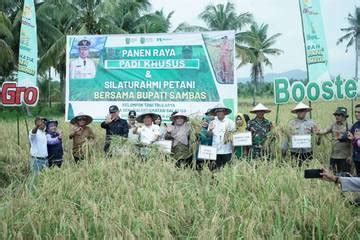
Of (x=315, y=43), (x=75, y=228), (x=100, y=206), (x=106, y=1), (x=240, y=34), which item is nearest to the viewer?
(x=75, y=228)

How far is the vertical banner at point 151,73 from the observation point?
8297 millimetres

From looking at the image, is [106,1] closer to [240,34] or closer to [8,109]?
[240,34]

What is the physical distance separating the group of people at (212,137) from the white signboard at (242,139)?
0.09m

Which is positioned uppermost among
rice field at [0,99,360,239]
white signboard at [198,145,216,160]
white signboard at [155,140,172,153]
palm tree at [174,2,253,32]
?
palm tree at [174,2,253,32]

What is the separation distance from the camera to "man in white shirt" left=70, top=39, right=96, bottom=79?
29.2ft

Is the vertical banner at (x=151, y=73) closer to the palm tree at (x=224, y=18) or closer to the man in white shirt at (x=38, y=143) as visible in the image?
the man in white shirt at (x=38, y=143)

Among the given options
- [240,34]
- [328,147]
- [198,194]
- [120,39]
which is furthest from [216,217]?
[240,34]

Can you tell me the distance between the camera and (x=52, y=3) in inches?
824

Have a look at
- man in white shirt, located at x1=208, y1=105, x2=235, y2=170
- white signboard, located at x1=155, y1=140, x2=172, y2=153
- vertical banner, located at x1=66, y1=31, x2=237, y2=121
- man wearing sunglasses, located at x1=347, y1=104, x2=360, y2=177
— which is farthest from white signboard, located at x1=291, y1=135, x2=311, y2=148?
vertical banner, located at x1=66, y1=31, x2=237, y2=121

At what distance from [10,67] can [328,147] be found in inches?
865

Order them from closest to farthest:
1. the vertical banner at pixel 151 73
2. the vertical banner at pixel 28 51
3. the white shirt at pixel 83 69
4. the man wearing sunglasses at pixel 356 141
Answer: the man wearing sunglasses at pixel 356 141
the vertical banner at pixel 151 73
the vertical banner at pixel 28 51
the white shirt at pixel 83 69

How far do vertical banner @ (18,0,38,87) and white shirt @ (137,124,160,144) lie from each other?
3.46 metres

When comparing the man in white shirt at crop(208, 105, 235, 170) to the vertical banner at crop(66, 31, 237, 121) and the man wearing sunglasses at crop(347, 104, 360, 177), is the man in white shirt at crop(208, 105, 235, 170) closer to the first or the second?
the man wearing sunglasses at crop(347, 104, 360, 177)

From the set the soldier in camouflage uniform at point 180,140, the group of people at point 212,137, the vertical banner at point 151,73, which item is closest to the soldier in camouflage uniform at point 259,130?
the group of people at point 212,137
